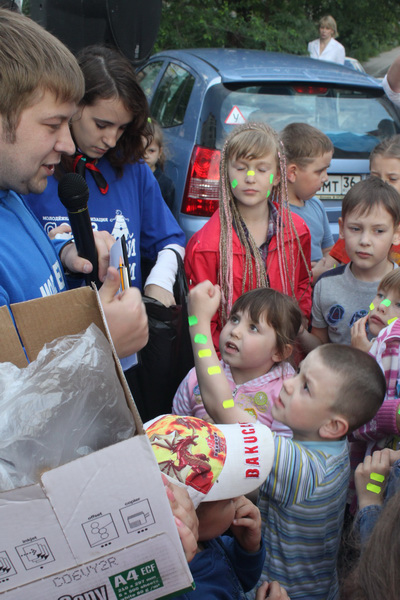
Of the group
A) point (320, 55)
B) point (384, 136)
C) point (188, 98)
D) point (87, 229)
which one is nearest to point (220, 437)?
point (87, 229)

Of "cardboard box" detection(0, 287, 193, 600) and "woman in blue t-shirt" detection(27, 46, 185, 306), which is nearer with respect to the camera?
"cardboard box" detection(0, 287, 193, 600)

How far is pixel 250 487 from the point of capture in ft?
3.76

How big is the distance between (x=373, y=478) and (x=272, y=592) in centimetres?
44

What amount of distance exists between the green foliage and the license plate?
8775mm

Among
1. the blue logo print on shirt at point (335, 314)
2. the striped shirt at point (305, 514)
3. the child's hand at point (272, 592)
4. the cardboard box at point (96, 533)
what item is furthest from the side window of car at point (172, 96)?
the cardboard box at point (96, 533)

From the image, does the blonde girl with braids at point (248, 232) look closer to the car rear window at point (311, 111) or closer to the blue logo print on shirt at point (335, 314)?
the blue logo print on shirt at point (335, 314)

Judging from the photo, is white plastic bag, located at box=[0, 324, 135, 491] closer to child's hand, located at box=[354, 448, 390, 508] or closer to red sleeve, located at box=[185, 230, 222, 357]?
child's hand, located at box=[354, 448, 390, 508]

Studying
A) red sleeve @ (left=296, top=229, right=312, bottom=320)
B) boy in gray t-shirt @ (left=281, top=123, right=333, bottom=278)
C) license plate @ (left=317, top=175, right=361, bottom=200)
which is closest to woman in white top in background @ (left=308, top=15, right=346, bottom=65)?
license plate @ (left=317, top=175, right=361, bottom=200)

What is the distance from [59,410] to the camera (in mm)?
848

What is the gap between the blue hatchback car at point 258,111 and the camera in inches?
152

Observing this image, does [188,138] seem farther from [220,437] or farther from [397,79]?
[220,437]

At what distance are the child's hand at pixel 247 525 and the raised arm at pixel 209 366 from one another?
1.25 ft

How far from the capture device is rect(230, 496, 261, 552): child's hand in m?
1.47

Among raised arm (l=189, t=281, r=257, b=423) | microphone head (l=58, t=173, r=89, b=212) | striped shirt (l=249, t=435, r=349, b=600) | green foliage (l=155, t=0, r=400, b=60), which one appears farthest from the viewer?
green foliage (l=155, t=0, r=400, b=60)
